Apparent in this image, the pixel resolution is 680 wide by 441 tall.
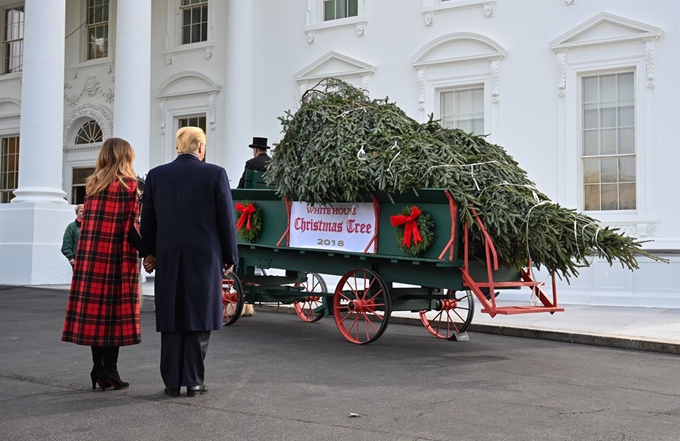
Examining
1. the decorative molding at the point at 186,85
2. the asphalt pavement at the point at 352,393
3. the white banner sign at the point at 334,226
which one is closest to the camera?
the asphalt pavement at the point at 352,393

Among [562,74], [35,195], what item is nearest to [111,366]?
[562,74]

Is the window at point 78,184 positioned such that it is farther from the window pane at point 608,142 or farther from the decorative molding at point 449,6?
the window pane at point 608,142

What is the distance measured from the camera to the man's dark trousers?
6207 millimetres

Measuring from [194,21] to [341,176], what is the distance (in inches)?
Answer: 516

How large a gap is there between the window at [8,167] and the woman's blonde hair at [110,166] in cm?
1815

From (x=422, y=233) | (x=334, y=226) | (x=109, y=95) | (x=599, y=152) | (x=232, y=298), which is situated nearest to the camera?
(x=422, y=233)

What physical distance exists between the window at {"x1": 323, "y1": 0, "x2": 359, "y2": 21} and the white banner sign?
31.2ft

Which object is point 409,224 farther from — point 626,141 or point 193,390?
point 626,141

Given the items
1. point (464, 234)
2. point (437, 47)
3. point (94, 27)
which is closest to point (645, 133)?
point (437, 47)

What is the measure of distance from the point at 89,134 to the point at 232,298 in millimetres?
12835

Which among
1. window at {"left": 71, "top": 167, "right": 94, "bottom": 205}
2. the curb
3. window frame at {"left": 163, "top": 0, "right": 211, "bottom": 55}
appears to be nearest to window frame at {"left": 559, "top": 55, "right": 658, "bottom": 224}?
the curb

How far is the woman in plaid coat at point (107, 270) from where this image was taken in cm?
629

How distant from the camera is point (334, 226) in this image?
31.7 feet

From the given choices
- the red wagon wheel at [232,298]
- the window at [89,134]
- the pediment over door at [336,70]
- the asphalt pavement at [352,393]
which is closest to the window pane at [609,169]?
the pediment over door at [336,70]
